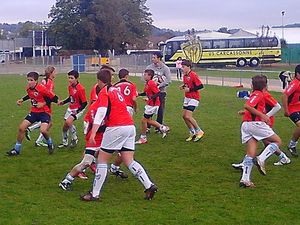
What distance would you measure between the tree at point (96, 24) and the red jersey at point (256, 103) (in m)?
77.4

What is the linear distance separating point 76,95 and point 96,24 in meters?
76.7

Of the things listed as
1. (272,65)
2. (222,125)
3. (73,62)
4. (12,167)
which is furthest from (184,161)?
(272,65)

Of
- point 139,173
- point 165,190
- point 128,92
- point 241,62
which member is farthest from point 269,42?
point 139,173

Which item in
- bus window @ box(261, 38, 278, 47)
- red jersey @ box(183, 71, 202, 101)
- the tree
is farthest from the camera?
the tree

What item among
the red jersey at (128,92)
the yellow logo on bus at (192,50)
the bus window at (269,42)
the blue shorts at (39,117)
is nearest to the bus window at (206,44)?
the yellow logo on bus at (192,50)

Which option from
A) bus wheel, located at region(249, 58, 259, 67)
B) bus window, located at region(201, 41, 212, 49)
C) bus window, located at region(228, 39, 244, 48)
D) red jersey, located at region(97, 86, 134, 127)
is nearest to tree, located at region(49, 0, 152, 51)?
bus window, located at region(201, 41, 212, 49)

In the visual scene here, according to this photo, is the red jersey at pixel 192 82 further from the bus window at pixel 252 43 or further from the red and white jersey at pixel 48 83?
the bus window at pixel 252 43

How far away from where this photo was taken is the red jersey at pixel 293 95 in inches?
451

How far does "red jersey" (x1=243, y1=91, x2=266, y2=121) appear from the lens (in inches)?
374

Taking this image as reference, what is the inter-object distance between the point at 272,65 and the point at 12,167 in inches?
2293

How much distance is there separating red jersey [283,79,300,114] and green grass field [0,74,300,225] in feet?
3.40

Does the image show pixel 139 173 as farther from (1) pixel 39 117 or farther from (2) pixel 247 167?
(1) pixel 39 117

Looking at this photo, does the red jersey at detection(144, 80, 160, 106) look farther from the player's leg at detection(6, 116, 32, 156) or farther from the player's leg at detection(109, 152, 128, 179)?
the player's leg at detection(109, 152, 128, 179)

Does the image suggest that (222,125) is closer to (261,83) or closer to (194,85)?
(194,85)
